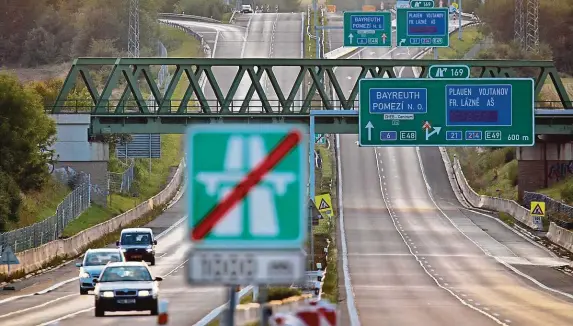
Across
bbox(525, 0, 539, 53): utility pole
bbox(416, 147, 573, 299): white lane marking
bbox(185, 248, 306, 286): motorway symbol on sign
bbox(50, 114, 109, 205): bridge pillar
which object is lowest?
bbox(416, 147, 573, 299): white lane marking

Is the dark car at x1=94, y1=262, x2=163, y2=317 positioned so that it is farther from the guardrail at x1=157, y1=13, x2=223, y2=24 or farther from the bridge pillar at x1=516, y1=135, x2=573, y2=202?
the guardrail at x1=157, y1=13, x2=223, y2=24

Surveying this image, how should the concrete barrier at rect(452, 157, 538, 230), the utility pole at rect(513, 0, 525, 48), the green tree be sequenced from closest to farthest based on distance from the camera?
the green tree < the concrete barrier at rect(452, 157, 538, 230) < the utility pole at rect(513, 0, 525, 48)

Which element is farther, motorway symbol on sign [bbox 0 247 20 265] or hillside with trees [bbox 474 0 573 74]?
hillside with trees [bbox 474 0 573 74]

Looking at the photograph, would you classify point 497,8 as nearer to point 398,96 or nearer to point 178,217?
point 178,217

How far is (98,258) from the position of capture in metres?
42.8

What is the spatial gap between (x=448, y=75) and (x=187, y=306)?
2282cm

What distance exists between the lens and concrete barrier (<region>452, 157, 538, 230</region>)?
79.9m

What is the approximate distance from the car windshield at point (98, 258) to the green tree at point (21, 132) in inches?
972

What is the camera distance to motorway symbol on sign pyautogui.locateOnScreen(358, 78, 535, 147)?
5478 cm

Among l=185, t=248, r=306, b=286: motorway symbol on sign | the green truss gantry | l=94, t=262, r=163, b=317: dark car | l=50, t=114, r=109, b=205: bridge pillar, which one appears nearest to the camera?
l=185, t=248, r=306, b=286: motorway symbol on sign

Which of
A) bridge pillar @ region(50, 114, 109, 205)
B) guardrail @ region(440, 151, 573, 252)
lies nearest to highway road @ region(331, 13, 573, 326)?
guardrail @ region(440, 151, 573, 252)

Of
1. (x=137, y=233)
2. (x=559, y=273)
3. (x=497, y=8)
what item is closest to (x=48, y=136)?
(x=137, y=233)

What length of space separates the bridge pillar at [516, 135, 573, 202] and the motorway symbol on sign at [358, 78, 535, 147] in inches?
887

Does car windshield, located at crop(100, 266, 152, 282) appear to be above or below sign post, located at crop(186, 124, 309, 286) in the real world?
below
